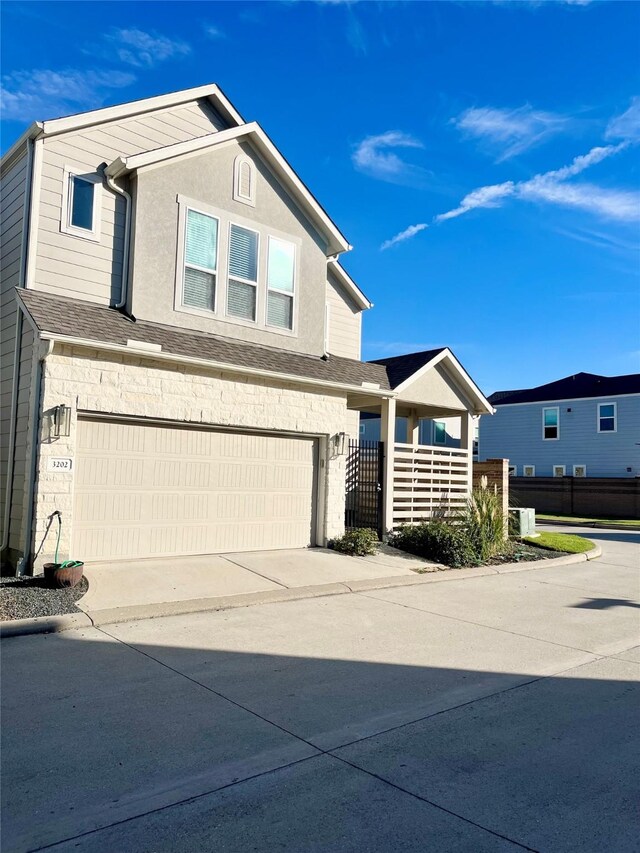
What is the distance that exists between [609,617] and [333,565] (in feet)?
14.4

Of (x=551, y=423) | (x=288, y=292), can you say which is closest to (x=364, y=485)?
(x=288, y=292)

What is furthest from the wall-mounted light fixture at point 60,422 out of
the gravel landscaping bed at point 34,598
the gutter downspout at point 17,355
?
the gravel landscaping bed at point 34,598

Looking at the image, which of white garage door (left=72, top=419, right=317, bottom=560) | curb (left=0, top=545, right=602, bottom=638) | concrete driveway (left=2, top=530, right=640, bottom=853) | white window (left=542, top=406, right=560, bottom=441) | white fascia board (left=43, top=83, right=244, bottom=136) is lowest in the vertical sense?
concrete driveway (left=2, top=530, right=640, bottom=853)

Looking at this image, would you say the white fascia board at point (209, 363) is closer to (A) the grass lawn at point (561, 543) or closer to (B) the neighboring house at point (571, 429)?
(A) the grass lawn at point (561, 543)

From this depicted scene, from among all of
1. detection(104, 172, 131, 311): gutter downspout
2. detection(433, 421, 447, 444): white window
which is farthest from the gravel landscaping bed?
detection(433, 421, 447, 444): white window

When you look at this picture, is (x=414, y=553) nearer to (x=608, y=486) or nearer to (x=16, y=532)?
(x=16, y=532)

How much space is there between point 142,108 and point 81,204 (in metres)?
2.29

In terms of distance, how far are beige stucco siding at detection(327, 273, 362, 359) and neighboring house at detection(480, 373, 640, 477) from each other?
16.1 m

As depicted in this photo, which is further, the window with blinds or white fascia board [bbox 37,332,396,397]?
the window with blinds

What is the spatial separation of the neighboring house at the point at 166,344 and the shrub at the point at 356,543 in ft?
1.12

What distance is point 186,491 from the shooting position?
10.9 m

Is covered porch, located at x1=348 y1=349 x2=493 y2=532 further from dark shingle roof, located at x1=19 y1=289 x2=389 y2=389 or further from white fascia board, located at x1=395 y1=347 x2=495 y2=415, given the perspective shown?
dark shingle roof, located at x1=19 y1=289 x2=389 y2=389

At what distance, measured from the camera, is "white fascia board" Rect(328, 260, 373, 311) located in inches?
613

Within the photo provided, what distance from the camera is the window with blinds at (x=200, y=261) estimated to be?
456 inches
